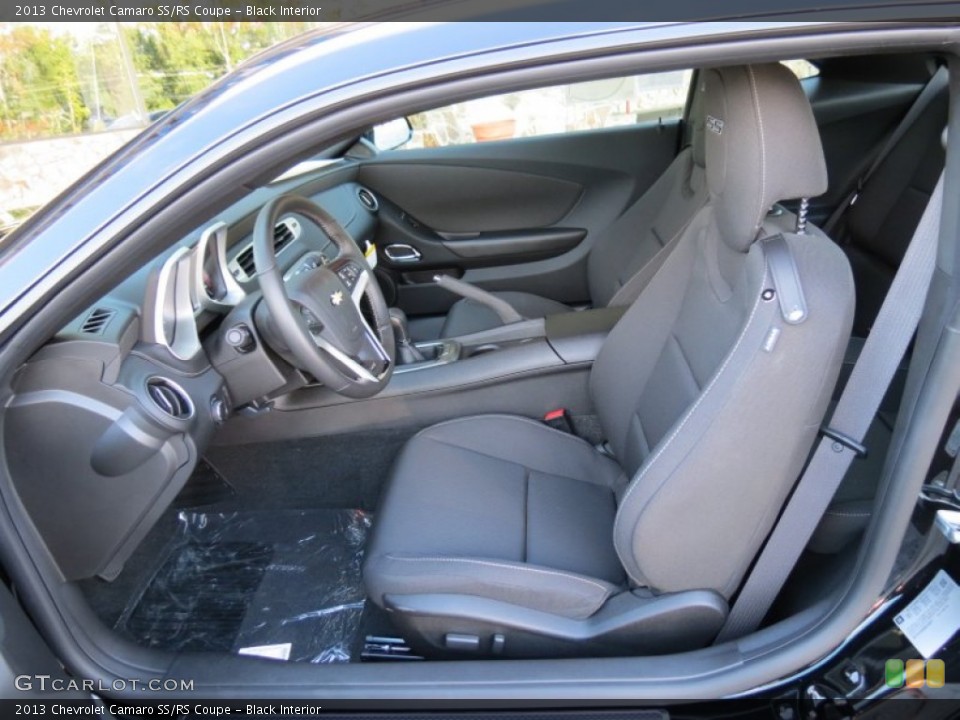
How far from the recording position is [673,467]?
113 centimetres

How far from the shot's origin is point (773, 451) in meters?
1.09

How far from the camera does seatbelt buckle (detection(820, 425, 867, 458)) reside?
3.56ft

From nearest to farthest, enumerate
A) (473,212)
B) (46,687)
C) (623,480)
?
(46,687)
(623,480)
(473,212)

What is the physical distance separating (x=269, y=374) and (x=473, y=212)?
1696 millimetres

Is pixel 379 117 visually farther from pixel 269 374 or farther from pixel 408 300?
pixel 408 300

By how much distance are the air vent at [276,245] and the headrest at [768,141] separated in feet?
3.42

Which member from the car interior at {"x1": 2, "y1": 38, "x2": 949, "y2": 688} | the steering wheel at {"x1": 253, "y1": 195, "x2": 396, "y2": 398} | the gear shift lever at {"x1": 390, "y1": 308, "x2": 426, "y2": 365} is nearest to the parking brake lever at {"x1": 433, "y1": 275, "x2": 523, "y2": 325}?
the car interior at {"x1": 2, "y1": 38, "x2": 949, "y2": 688}

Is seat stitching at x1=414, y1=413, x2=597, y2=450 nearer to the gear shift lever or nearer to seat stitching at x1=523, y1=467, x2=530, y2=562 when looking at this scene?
seat stitching at x1=523, y1=467, x2=530, y2=562

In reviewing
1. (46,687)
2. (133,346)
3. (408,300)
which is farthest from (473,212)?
(46,687)

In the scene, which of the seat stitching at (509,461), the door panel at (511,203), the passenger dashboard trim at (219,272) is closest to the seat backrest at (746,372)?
the seat stitching at (509,461)

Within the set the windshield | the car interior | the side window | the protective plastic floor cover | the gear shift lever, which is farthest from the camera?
the windshield

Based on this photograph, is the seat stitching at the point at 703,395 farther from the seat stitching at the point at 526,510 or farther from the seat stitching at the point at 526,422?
the seat stitching at the point at 526,422

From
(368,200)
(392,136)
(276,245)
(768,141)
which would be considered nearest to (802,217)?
(768,141)

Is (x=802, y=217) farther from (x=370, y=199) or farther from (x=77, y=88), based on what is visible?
(x=77, y=88)
